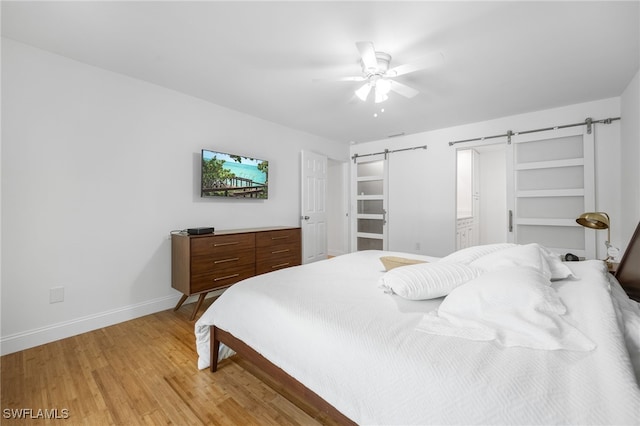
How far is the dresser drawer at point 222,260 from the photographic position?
8.54 feet

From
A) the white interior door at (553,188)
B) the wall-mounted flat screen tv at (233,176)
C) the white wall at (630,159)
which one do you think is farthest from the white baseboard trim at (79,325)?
the white wall at (630,159)

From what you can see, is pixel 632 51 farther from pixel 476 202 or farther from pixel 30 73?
pixel 30 73

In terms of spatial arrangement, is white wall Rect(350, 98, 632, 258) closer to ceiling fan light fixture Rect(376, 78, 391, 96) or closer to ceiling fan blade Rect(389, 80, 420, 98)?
ceiling fan blade Rect(389, 80, 420, 98)

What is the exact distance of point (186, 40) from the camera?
2.03 m

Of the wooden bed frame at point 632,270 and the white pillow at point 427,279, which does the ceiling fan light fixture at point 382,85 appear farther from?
the wooden bed frame at point 632,270

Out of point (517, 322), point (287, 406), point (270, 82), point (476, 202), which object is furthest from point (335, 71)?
point (476, 202)

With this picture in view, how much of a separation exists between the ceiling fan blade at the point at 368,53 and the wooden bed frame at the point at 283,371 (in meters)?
1.90

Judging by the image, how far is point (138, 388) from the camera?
1.60m

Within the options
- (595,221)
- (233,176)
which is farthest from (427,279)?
(233,176)

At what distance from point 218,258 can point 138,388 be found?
130 centimetres

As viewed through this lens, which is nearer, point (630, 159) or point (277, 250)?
point (630, 159)

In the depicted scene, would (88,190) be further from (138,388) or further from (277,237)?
(277,237)

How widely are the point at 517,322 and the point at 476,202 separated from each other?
17.6 feet

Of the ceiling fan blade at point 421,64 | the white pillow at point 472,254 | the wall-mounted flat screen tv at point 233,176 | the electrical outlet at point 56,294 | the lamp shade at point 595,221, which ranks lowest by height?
the electrical outlet at point 56,294
